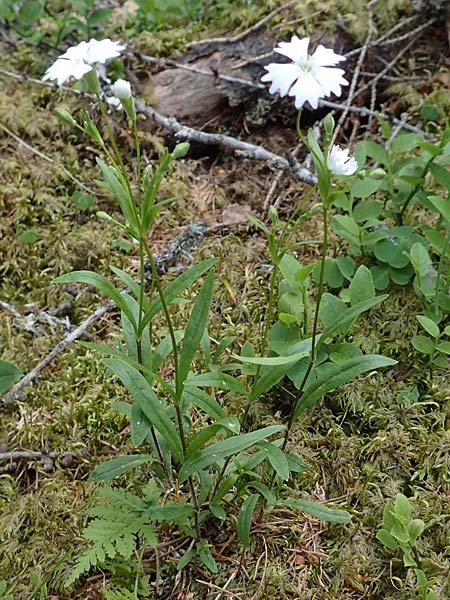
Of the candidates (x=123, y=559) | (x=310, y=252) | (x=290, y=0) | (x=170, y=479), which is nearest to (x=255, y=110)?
(x=290, y=0)

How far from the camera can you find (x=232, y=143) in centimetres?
242

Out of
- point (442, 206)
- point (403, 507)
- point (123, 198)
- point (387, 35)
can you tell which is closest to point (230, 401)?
point (403, 507)

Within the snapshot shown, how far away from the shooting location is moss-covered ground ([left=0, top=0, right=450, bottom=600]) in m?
1.50

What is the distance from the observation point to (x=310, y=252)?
7.07 ft

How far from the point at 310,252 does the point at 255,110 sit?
0.75m

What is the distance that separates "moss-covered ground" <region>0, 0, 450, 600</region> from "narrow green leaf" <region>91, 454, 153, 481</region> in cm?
20

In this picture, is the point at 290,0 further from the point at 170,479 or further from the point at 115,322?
the point at 170,479

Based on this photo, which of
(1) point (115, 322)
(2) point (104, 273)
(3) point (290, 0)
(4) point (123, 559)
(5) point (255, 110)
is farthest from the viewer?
(3) point (290, 0)

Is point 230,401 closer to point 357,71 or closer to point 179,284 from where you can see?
point 179,284

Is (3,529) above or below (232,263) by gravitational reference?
below

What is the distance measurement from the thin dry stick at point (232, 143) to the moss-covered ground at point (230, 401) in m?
0.08

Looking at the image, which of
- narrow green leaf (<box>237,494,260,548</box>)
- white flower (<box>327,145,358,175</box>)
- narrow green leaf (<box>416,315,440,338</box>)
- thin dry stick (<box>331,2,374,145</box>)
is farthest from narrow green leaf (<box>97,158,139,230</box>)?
thin dry stick (<box>331,2,374,145</box>)

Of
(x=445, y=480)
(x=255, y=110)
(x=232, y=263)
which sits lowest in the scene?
(x=445, y=480)

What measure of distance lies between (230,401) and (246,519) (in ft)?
1.30
